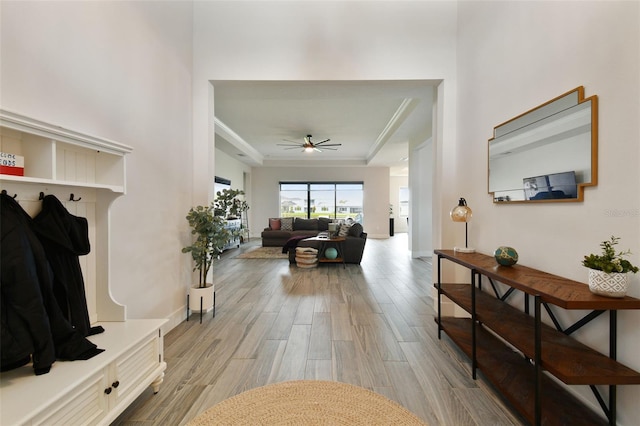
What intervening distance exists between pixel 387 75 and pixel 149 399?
3504mm

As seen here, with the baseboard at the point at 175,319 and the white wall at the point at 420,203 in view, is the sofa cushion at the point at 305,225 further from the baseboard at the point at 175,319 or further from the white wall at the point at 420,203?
the baseboard at the point at 175,319

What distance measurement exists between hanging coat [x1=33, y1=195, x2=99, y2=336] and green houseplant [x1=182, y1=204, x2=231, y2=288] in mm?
1142

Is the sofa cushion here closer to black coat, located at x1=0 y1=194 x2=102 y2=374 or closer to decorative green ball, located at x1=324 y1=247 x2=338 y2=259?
decorative green ball, located at x1=324 y1=247 x2=338 y2=259

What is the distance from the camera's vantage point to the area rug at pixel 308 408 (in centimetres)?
135

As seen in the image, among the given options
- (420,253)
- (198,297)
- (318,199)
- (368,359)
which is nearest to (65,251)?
(198,297)

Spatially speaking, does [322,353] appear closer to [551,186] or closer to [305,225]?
[551,186]

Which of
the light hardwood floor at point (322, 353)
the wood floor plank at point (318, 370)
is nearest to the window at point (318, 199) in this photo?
the light hardwood floor at point (322, 353)

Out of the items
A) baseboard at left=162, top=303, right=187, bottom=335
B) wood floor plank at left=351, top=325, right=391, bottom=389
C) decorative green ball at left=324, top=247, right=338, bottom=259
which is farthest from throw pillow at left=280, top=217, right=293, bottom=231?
wood floor plank at left=351, top=325, right=391, bottom=389

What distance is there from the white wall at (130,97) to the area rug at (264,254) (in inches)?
127

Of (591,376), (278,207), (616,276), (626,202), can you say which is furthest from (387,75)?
(278,207)

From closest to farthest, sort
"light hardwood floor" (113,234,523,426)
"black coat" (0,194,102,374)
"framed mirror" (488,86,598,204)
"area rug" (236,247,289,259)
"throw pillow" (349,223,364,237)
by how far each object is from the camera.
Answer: "black coat" (0,194,102,374) < "framed mirror" (488,86,598,204) < "light hardwood floor" (113,234,523,426) < "throw pillow" (349,223,364,237) < "area rug" (236,247,289,259)

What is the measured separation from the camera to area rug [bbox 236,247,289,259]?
230 inches

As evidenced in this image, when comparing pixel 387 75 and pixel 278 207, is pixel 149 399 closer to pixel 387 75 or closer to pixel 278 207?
pixel 387 75

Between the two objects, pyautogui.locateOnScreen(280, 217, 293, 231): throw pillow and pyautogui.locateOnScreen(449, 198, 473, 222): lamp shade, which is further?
pyautogui.locateOnScreen(280, 217, 293, 231): throw pillow
